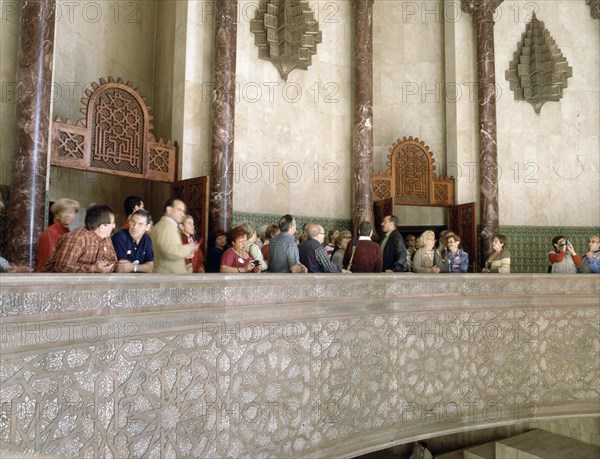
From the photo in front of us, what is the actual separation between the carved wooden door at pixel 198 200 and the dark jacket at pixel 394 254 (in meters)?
2.70

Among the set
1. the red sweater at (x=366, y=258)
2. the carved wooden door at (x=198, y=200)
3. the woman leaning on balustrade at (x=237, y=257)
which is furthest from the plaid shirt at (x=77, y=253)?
the carved wooden door at (x=198, y=200)

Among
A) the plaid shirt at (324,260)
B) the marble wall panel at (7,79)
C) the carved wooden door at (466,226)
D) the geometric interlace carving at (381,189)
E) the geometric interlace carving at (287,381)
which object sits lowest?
the geometric interlace carving at (287,381)

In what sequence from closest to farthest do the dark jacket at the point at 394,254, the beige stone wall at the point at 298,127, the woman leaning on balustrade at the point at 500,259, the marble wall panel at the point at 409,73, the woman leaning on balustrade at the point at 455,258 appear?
the dark jacket at the point at 394,254 < the woman leaning on balustrade at the point at 455,258 < the woman leaning on balustrade at the point at 500,259 < the beige stone wall at the point at 298,127 < the marble wall panel at the point at 409,73

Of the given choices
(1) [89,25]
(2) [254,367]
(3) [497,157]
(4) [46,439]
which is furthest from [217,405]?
(3) [497,157]

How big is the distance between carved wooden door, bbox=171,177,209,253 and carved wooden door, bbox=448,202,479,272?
16.1 ft

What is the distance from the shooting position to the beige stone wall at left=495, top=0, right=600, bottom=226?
928 centimetres

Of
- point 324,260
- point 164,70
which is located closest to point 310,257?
point 324,260

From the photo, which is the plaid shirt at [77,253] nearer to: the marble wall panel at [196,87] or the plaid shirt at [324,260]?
the plaid shirt at [324,260]

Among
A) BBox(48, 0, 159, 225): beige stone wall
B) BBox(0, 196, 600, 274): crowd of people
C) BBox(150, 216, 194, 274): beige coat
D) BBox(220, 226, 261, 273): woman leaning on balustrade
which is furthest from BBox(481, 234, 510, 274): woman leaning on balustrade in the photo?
BBox(48, 0, 159, 225): beige stone wall

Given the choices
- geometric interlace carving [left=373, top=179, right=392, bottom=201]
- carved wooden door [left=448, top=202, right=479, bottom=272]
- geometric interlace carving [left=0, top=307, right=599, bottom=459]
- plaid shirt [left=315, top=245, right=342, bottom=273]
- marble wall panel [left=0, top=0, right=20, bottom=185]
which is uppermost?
marble wall panel [left=0, top=0, right=20, bottom=185]

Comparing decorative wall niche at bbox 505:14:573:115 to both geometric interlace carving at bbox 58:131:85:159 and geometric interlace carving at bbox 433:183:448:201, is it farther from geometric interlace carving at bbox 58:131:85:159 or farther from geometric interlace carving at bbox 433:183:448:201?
geometric interlace carving at bbox 58:131:85:159

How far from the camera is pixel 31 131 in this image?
5254mm

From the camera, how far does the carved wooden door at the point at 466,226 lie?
8.59 m

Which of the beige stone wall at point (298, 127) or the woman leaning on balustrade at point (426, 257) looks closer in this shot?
the woman leaning on balustrade at point (426, 257)
